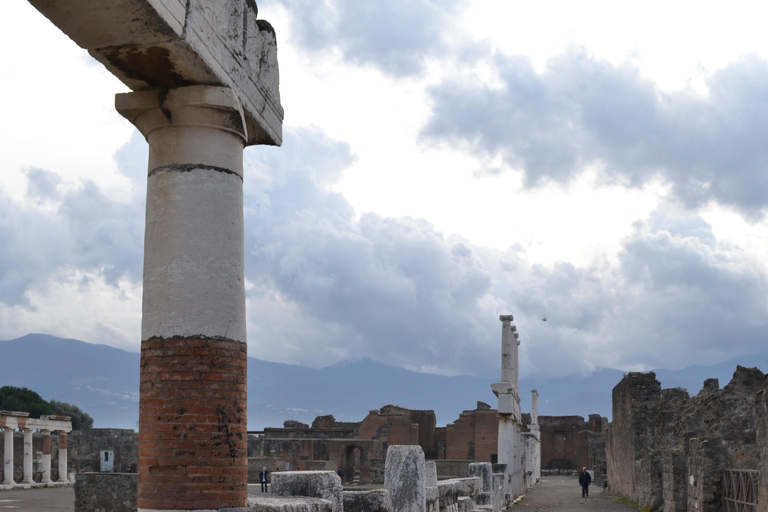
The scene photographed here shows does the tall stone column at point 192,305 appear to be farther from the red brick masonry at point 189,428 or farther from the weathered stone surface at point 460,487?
the weathered stone surface at point 460,487

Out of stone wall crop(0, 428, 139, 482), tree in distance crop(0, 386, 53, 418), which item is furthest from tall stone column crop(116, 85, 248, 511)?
tree in distance crop(0, 386, 53, 418)

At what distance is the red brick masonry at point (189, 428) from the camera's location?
222 inches

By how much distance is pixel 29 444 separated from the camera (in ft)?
134

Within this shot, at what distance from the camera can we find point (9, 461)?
39.7 meters

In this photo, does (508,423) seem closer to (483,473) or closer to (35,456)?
(483,473)

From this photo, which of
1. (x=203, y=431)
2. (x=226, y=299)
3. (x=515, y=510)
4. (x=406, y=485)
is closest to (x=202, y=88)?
(x=226, y=299)

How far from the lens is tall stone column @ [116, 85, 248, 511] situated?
5.67m

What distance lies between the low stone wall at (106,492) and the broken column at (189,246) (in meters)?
12.5

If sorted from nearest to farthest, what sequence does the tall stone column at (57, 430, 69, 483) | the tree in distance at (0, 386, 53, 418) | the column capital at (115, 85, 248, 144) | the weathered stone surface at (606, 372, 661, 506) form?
the column capital at (115, 85, 248, 144)
the weathered stone surface at (606, 372, 661, 506)
the tall stone column at (57, 430, 69, 483)
the tree in distance at (0, 386, 53, 418)

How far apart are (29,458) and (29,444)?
66 cm

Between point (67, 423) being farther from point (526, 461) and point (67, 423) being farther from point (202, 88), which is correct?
point (202, 88)

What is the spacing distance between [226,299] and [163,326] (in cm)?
45

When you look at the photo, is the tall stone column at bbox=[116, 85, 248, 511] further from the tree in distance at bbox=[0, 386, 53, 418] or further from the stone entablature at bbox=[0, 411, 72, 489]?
the tree in distance at bbox=[0, 386, 53, 418]

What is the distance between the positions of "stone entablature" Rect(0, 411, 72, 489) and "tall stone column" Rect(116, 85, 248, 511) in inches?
1423
